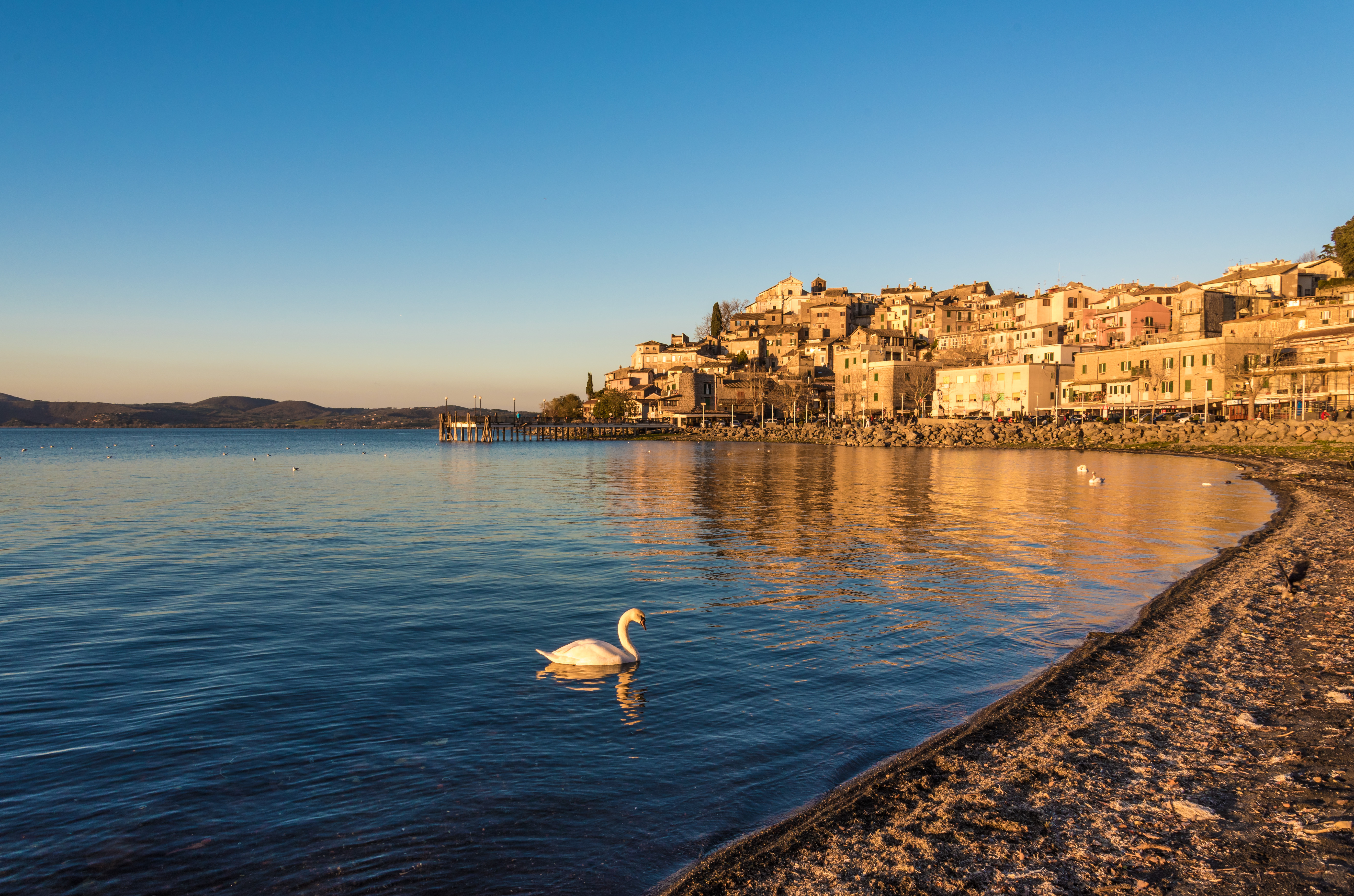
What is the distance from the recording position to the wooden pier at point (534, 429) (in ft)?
455

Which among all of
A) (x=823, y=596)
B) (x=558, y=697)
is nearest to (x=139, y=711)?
(x=558, y=697)

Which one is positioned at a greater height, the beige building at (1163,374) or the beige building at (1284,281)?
the beige building at (1284,281)

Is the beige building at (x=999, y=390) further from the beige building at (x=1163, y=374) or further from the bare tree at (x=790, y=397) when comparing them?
the bare tree at (x=790, y=397)

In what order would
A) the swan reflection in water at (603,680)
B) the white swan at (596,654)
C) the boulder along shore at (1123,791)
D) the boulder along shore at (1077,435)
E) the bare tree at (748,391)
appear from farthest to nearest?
the bare tree at (748,391) → the boulder along shore at (1077,435) → the white swan at (596,654) → the swan reflection in water at (603,680) → the boulder along shore at (1123,791)

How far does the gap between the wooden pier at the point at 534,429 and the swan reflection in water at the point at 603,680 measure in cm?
12460

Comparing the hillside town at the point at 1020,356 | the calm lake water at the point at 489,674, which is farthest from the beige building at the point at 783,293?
the calm lake water at the point at 489,674

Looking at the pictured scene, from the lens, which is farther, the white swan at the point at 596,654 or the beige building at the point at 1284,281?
the beige building at the point at 1284,281

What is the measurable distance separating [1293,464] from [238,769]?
53032 millimetres

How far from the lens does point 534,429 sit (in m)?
154

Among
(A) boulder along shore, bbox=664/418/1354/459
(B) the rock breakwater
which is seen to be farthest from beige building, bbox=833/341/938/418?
(B) the rock breakwater

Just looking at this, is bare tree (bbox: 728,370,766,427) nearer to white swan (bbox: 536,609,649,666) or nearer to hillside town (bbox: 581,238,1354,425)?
hillside town (bbox: 581,238,1354,425)

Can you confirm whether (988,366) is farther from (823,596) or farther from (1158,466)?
(823,596)

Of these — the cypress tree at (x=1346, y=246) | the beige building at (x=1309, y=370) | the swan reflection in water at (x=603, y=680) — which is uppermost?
the cypress tree at (x=1346, y=246)

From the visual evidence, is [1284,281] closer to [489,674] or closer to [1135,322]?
[1135,322]
